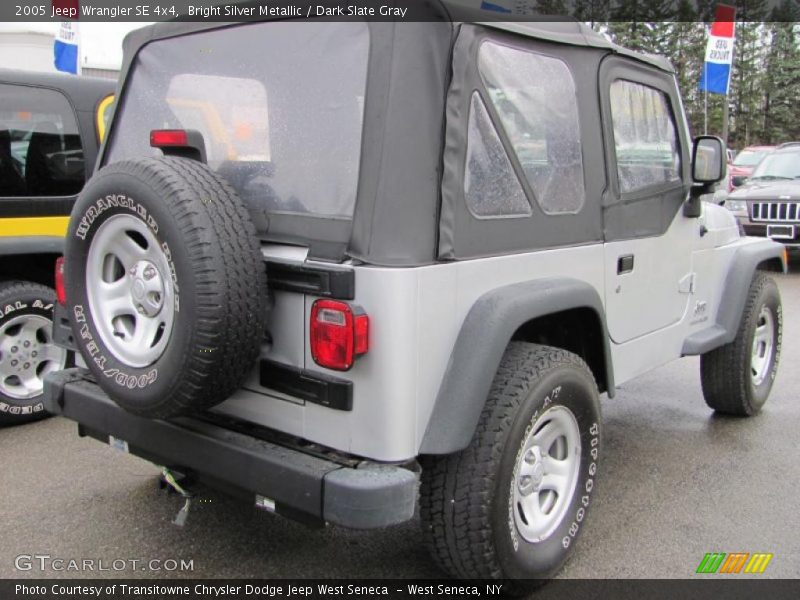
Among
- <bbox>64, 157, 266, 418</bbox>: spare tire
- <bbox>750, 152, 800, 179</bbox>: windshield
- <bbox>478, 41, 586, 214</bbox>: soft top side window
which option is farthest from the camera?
<bbox>750, 152, 800, 179</bbox>: windshield

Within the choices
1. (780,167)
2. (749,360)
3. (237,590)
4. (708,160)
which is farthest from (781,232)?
(237,590)

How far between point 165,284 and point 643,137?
2347 millimetres

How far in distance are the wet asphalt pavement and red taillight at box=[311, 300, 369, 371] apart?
1.08 m

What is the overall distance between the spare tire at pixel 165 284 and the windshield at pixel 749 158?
1646 centimetres

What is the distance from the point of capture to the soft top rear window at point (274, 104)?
243cm

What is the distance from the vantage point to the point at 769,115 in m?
40.3

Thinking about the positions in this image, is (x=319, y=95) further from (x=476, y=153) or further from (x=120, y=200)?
(x=120, y=200)

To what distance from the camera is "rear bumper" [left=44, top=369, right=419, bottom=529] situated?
224 centimetres

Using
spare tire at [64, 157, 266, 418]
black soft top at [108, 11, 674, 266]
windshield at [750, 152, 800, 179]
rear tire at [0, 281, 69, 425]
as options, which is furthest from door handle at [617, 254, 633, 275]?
windshield at [750, 152, 800, 179]

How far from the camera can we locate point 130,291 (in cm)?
255

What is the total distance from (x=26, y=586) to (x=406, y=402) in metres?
1.71

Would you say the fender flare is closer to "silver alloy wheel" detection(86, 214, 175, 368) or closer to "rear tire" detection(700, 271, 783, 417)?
"silver alloy wheel" detection(86, 214, 175, 368)

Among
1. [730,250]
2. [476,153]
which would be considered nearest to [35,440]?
[476,153]

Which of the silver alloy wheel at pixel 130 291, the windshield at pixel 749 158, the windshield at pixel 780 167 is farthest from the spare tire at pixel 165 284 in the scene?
the windshield at pixel 749 158
